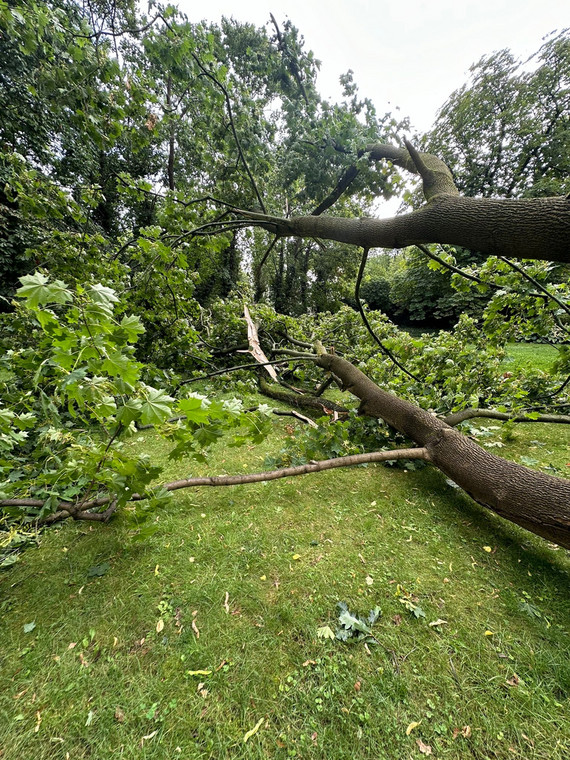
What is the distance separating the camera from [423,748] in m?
1.17

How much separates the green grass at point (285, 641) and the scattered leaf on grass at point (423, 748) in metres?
0.03

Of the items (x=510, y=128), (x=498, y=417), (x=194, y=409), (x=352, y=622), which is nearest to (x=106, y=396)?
(x=194, y=409)

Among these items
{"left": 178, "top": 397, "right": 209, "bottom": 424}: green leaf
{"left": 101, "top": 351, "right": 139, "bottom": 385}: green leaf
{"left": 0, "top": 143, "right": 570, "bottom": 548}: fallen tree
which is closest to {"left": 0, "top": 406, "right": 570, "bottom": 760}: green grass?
{"left": 0, "top": 143, "right": 570, "bottom": 548}: fallen tree

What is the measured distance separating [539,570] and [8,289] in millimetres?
15714

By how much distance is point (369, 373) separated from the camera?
4441 millimetres

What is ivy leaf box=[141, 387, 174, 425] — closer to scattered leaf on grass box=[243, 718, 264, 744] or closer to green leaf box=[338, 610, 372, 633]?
scattered leaf on grass box=[243, 718, 264, 744]

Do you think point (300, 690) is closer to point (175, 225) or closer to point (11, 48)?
point (175, 225)

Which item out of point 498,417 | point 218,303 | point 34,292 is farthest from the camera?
point 218,303

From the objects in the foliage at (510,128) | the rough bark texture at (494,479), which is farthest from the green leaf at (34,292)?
the foliage at (510,128)

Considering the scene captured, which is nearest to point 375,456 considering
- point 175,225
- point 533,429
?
point 533,429

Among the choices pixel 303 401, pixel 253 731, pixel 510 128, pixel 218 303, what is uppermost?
pixel 510 128

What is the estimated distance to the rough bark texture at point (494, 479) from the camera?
5.80 ft

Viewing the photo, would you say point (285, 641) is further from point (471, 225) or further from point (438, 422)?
point (471, 225)

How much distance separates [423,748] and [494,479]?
1596 millimetres
